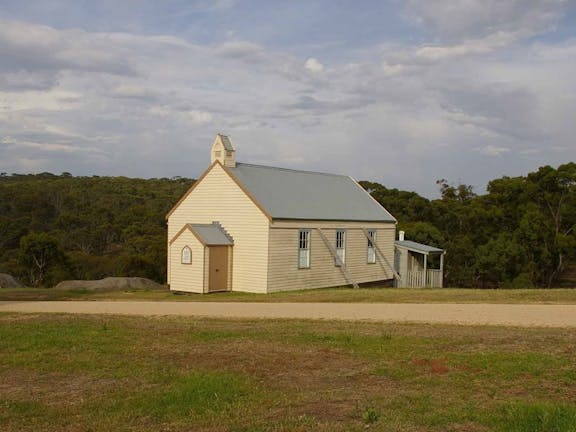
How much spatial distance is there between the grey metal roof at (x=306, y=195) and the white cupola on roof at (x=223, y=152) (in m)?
0.43

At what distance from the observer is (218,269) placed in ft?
89.0

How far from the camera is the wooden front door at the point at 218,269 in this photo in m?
26.8

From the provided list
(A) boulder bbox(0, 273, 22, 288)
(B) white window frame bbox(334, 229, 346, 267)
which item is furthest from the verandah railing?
(A) boulder bbox(0, 273, 22, 288)

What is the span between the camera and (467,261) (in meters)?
46.8

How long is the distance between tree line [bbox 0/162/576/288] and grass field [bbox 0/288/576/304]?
17.5m

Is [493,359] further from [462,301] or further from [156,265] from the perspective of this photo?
[156,265]

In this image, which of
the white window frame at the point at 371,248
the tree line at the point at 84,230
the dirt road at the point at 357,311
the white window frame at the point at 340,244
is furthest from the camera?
the tree line at the point at 84,230

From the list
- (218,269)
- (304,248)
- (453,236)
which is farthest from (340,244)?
(453,236)

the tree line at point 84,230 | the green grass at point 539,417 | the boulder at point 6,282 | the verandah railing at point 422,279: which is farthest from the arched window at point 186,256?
the green grass at point 539,417

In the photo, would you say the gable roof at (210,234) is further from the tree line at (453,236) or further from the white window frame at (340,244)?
the tree line at (453,236)

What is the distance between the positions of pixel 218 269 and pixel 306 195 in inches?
252

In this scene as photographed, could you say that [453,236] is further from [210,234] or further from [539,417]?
[539,417]

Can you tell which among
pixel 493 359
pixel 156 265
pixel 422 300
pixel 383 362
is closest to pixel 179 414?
pixel 383 362

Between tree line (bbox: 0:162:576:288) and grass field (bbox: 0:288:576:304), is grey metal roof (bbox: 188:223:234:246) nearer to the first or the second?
grass field (bbox: 0:288:576:304)
